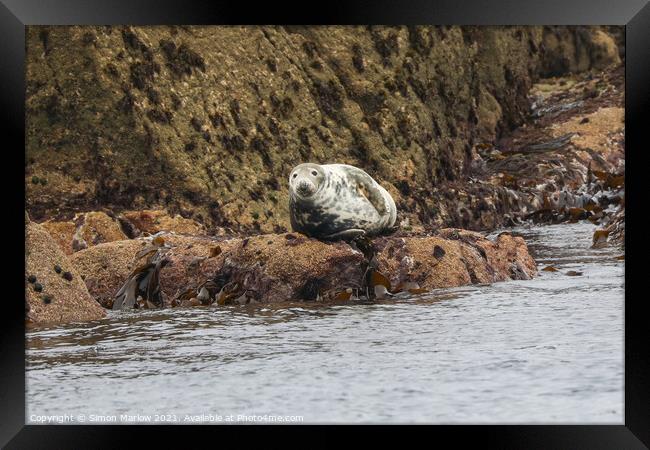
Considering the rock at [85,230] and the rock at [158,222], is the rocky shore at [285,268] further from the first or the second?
the rock at [158,222]

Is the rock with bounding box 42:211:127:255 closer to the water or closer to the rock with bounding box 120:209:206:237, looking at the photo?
the rock with bounding box 120:209:206:237

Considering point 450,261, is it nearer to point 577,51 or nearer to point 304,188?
point 304,188

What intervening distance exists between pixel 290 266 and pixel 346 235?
82 cm

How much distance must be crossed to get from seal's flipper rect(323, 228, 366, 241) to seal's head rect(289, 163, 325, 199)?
45cm

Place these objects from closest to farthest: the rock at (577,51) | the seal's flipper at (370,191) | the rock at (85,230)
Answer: the seal's flipper at (370,191), the rock at (85,230), the rock at (577,51)

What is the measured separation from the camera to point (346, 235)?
28.0 feet

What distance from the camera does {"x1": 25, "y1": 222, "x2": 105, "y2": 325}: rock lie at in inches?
265

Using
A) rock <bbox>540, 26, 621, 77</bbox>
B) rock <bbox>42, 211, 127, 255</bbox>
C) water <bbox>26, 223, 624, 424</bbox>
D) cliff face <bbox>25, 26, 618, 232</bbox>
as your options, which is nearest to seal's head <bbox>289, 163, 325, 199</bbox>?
water <bbox>26, 223, 624, 424</bbox>

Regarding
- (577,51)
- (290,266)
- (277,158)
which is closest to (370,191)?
(290,266)

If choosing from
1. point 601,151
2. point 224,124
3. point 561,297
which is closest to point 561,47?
point 601,151

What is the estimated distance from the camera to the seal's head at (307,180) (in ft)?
27.6

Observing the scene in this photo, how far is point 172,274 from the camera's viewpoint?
828cm
